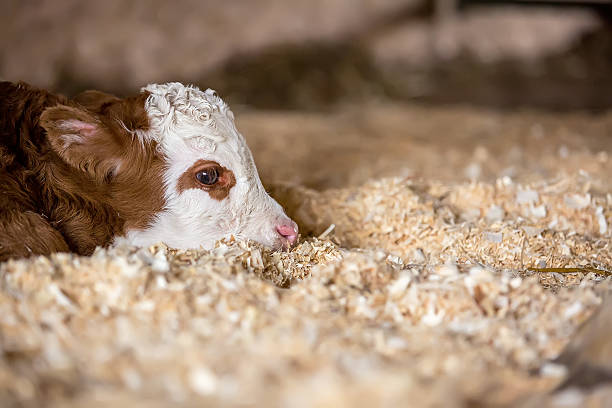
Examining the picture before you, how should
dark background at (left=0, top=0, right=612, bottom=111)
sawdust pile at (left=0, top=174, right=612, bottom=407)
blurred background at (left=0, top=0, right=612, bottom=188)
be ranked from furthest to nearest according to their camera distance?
dark background at (left=0, top=0, right=612, bottom=111) → blurred background at (left=0, top=0, right=612, bottom=188) → sawdust pile at (left=0, top=174, right=612, bottom=407)

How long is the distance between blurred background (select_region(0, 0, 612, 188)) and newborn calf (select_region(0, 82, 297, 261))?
2.84m

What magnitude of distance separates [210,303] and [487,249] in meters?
1.75

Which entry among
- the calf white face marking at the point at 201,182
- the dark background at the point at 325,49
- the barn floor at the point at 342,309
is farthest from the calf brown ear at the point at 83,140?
the dark background at the point at 325,49

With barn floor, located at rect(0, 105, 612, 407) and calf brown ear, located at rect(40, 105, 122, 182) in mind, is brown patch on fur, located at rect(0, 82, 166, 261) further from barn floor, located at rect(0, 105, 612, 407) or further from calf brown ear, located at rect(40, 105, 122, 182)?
barn floor, located at rect(0, 105, 612, 407)

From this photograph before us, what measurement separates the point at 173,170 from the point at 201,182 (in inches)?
5.8

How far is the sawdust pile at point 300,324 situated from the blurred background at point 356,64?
3074 mm

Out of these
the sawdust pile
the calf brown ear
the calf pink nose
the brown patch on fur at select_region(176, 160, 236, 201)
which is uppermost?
the calf brown ear

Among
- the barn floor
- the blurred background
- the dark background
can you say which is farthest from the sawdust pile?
the dark background

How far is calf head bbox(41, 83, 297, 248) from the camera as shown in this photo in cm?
295

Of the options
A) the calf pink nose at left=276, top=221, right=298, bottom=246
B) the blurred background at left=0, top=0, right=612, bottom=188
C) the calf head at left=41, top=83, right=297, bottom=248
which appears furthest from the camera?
the blurred background at left=0, top=0, right=612, bottom=188

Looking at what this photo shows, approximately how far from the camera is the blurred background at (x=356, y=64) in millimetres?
6965

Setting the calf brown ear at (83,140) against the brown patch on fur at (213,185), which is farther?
the brown patch on fur at (213,185)

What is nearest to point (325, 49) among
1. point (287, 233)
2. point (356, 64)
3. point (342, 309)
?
point (356, 64)

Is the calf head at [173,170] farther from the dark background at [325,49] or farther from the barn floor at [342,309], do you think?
the dark background at [325,49]
